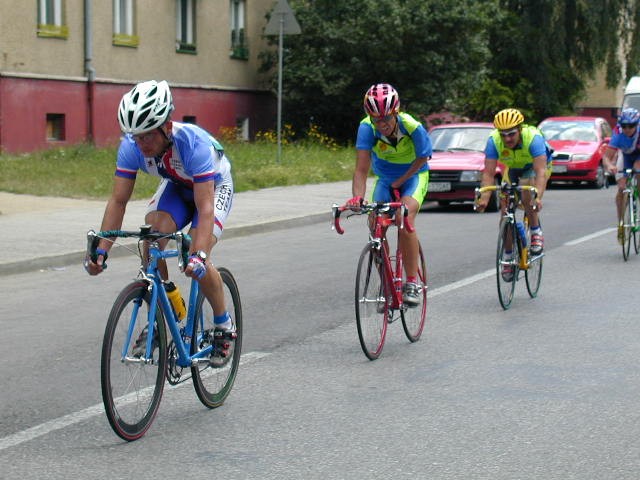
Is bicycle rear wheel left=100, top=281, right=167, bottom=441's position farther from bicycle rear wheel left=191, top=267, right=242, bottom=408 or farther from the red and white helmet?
the red and white helmet

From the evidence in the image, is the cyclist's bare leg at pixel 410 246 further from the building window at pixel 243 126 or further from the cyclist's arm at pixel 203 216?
the building window at pixel 243 126

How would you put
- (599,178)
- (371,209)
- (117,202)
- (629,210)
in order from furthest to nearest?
(599,178) < (629,210) < (371,209) < (117,202)

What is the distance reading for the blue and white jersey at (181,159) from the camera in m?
5.82

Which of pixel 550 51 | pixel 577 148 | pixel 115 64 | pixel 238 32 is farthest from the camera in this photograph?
pixel 550 51

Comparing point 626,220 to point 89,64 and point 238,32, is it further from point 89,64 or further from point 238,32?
point 238,32

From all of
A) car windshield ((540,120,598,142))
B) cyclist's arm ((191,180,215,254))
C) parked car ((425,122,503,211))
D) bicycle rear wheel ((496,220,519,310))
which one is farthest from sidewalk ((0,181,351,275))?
car windshield ((540,120,598,142))

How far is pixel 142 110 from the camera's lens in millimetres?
5465

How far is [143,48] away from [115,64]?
144 centimetres

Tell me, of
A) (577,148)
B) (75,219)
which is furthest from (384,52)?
(75,219)

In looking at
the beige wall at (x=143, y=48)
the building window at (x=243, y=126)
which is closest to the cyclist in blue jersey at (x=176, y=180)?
the beige wall at (x=143, y=48)

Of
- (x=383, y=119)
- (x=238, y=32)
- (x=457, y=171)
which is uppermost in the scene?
(x=238, y=32)

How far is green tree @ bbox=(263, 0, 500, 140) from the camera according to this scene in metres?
31.8

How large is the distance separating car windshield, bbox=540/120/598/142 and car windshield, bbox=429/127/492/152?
226 inches

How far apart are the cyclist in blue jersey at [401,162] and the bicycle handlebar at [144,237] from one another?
2.50 meters
